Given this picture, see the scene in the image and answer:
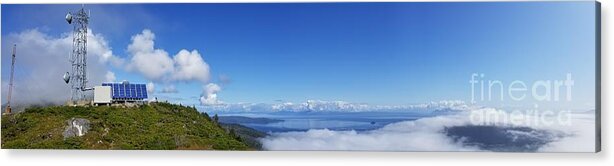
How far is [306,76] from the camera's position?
7961mm

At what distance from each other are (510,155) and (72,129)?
12.8 ft

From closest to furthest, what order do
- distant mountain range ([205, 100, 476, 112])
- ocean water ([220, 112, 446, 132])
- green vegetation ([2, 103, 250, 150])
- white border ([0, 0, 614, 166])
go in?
white border ([0, 0, 614, 166])
distant mountain range ([205, 100, 476, 112])
ocean water ([220, 112, 446, 132])
green vegetation ([2, 103, 250, 150])

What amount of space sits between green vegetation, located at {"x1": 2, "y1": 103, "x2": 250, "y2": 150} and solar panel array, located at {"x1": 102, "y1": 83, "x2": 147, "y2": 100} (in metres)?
0.11

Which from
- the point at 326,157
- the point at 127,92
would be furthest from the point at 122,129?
the point at 326,157

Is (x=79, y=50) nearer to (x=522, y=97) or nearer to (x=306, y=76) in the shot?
(x=306, y=76)

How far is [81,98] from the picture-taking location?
813cm

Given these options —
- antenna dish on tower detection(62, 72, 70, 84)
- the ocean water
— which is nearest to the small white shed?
antenna dish on tower detection(62, 72, 70, 84)

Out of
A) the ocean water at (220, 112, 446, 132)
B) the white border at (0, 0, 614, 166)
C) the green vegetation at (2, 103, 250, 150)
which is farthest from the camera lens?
the green vegetation at (2, 103, 250, 150)

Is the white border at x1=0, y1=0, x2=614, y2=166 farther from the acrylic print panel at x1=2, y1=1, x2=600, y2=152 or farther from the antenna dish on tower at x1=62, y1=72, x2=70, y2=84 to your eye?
the antenna dish on tower at x1=62, y1=72, x2=70, y2=84

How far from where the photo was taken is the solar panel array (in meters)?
8.11

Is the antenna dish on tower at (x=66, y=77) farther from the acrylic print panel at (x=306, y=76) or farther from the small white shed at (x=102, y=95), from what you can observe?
the small white shed at (x=102, y=95)

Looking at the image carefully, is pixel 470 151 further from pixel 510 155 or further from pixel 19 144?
pixel 19 144

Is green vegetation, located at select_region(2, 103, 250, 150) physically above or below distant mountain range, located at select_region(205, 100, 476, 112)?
below

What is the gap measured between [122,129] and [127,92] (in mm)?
338
